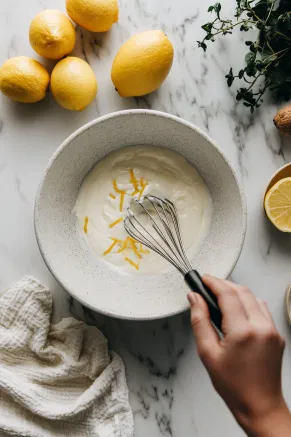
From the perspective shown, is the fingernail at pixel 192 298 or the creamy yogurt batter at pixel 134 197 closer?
the fingernail at pixel 192 298

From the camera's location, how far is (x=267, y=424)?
722mm

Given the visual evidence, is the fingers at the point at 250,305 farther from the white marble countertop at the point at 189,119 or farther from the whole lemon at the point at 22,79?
the whole lemon at the point at 22,79

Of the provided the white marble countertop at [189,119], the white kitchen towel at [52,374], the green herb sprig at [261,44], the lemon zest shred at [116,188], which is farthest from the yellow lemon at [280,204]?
the white kitchen towel at [52,374]

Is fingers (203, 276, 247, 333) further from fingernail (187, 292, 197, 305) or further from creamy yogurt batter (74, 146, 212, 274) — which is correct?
creamy yogurt batter (74, 146, 212, 274)

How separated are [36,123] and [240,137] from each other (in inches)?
14.4

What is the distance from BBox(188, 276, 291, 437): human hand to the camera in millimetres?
725

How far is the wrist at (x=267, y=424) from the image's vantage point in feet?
2.36

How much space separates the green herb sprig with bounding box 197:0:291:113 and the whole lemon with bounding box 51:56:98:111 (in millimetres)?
204

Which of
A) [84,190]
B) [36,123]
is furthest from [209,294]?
[36,123]

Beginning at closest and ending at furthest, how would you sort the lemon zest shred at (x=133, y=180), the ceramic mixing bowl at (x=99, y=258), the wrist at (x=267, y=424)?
1. the wrist at (x=267, y=424)
2. the ceramic mixing bowl at (x=99, y=258)
3. the lemon zest shred at (x=133, y=180)

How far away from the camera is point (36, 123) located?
104cm

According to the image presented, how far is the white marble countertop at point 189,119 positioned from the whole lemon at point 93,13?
0.05m

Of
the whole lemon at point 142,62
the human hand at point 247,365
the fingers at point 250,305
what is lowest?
the human hand at point 247,365

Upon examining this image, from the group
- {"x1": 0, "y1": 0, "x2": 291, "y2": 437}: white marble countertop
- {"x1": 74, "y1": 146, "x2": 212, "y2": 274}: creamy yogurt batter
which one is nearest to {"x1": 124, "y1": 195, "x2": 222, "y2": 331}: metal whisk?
{"x1": 74, "y1": 146, "x2": 212, "y2": 274}: creamy yogurt batter
